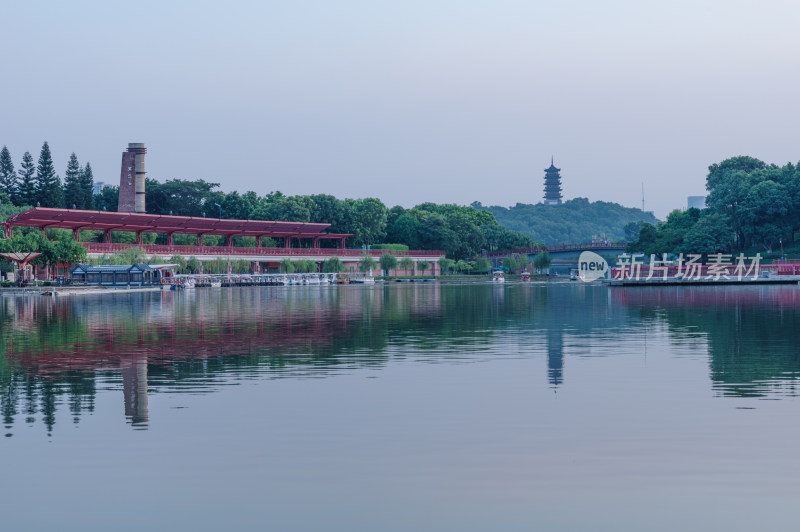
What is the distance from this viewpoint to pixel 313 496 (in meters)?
10.7

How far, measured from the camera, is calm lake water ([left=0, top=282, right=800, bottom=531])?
10.1 meters

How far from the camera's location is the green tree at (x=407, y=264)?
15675 cm

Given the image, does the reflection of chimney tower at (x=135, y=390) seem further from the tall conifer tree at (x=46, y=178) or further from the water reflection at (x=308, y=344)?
the tall conifer tree at (x=46, y=178)

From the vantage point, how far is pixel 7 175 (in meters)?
145

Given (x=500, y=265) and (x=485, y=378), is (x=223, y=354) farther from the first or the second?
(x=500, y=265)

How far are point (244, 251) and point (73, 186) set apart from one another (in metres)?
35.4

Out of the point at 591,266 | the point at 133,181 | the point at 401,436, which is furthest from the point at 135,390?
the point at 591,266

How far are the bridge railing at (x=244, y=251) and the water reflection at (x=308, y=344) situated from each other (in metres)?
66.0

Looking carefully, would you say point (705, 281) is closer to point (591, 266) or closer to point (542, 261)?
point (591, 266)

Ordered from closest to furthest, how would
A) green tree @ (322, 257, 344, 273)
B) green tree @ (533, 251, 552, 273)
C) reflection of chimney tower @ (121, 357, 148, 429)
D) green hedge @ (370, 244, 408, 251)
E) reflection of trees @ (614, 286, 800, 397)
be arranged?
reflection of chimney tower @ (121, 357, 148, 429), reflection of trees @ (614, 286, 800, 397), green tree @ (322, 257, 344, 273), green hedge @ (370, 244, 408, 251), green tree @ (533, 251, 552, 273)

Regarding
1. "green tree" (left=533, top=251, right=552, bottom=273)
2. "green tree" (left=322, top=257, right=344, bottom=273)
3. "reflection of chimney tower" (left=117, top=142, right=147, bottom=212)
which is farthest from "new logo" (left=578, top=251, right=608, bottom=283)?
"reflection of chimney tower" (left=117, top=142, right=147, bottom=212)

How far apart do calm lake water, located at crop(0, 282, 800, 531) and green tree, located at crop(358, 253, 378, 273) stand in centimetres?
11639

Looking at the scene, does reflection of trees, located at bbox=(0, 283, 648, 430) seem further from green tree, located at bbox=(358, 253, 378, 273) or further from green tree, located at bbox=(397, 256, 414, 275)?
green tree, located at bbox=(397, 256, 414, 275)

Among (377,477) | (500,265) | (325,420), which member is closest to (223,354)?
(325,420)
